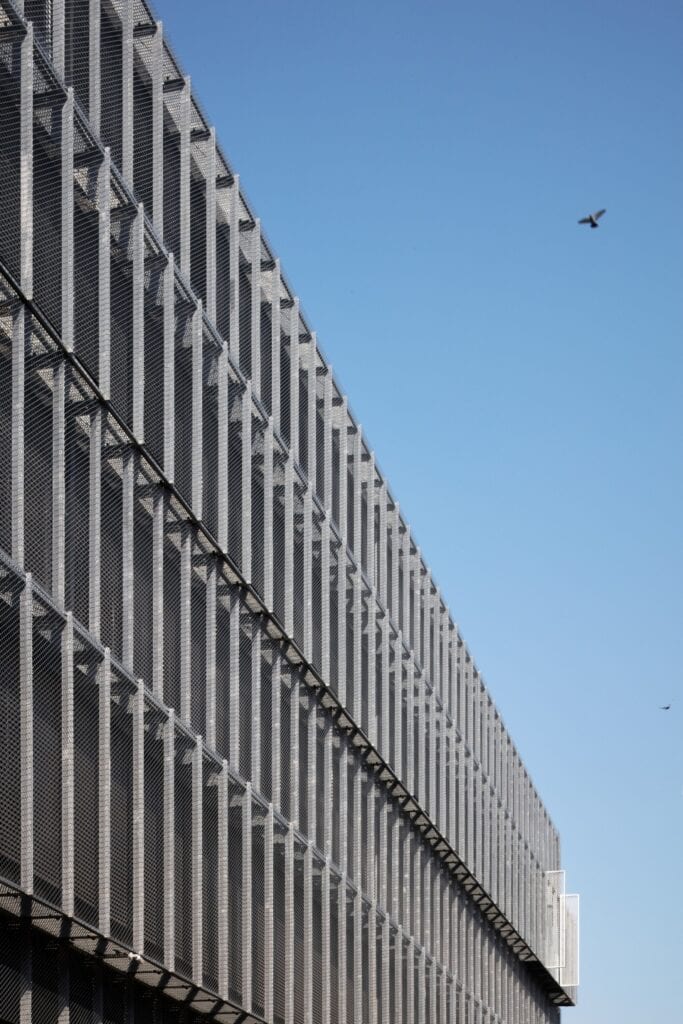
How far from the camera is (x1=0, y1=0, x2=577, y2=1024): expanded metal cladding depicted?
2839cm

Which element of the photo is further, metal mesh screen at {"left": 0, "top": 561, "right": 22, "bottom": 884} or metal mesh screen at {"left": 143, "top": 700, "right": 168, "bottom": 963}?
metal mesh screen at {"left": 143, "top": 700, "right": 168, "bottom": 963}

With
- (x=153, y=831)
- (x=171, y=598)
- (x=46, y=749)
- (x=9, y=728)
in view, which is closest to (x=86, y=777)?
(x=46, y=749)

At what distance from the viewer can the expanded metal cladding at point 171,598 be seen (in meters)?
28.4

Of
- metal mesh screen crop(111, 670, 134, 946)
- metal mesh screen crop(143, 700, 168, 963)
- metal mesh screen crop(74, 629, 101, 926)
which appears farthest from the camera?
metal mesh screen crop(143, 700, 168, 963)

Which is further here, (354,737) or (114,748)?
(354,737)

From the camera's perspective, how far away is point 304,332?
151 ft

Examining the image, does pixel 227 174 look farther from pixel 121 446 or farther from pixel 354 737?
pixel 354 737

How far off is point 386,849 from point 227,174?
65.9 feet

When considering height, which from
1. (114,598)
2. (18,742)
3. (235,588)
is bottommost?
(18,742)

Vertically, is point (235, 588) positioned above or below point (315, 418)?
below

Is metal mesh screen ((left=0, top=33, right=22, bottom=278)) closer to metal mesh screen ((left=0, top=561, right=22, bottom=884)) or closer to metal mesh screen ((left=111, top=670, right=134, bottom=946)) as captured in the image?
metal mesh screen ((left=0, top=561, right=22, bottom=884))

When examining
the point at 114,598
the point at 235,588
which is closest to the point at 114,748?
the point at 114,598

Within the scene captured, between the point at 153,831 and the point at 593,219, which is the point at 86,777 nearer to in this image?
the point at 153,831

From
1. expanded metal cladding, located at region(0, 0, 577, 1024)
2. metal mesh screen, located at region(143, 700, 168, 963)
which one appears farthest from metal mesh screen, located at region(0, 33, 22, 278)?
metal mesh screen, located at region(143, 700, 168, 963)
